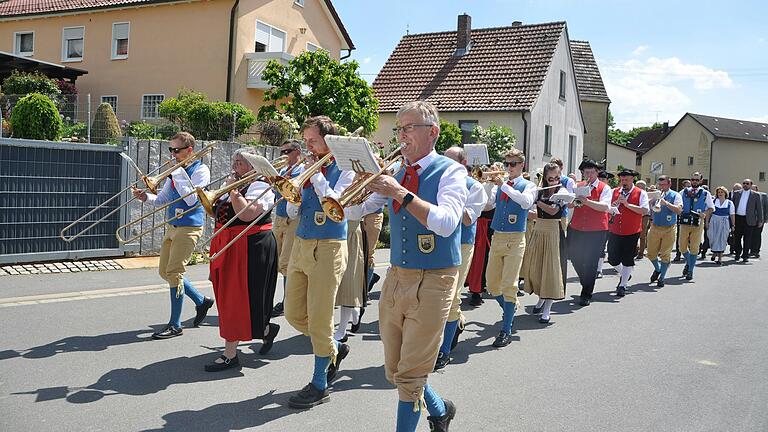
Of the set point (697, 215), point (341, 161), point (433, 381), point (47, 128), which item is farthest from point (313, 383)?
point (697, 215)

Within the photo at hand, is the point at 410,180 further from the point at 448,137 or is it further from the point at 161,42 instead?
the point at 161,42

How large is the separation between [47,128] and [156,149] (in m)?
1.98

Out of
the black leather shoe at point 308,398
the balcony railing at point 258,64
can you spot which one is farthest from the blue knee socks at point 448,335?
the balcony railing at point 258,64

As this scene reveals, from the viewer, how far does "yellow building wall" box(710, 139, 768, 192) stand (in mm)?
54938

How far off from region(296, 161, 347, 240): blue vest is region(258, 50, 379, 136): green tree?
12.9 m

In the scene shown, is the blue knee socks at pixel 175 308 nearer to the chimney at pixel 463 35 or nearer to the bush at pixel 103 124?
the bush at pixel 103 124

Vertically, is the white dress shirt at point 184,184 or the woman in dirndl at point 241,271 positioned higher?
the white dress shirt at point 184,184

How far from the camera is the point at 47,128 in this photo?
1168 cm

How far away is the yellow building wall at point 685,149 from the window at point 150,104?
44.8 m

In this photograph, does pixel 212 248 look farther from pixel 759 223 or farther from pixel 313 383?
pixel 759 223

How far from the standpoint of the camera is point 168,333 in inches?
264

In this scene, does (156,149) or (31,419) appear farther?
→ (156,149)

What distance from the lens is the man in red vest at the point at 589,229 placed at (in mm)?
9664

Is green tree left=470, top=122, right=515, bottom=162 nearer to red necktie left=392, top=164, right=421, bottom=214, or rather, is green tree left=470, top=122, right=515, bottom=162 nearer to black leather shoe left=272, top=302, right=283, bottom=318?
black leather shoe left=272, top=302, right=283, bottom=318
